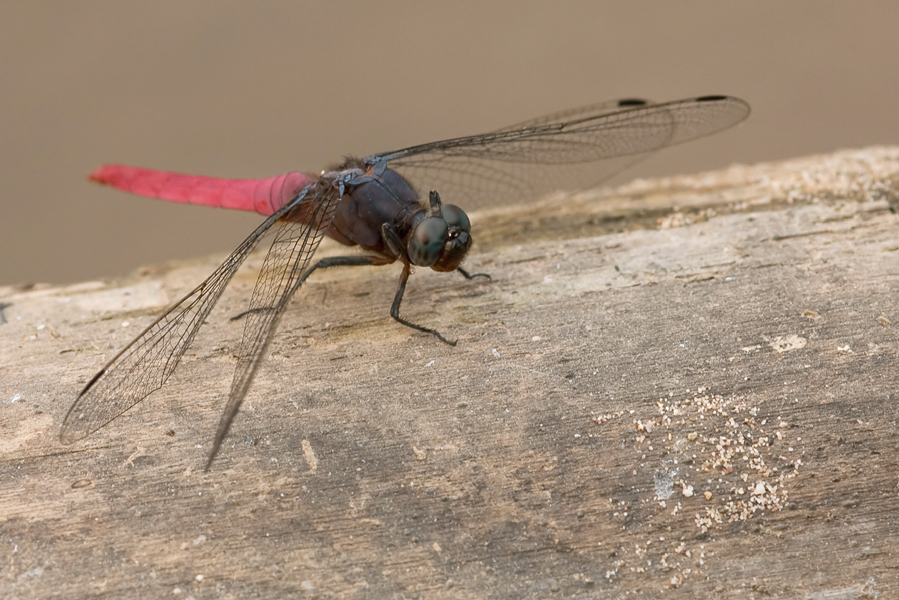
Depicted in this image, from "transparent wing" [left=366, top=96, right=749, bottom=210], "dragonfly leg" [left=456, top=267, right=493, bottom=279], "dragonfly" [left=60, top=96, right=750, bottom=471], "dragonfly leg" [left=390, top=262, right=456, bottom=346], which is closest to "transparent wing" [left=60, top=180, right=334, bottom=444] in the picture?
"dragonfly" [left=60, top=96, right=750, bottom=471]

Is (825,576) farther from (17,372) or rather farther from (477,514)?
(17,372)

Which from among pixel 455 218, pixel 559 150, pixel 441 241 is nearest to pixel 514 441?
pixel 441 241

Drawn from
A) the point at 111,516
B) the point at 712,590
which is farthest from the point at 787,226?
the point at 111,516

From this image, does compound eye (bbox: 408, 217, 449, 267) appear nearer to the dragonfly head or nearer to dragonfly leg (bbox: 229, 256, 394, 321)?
the dragonfly head

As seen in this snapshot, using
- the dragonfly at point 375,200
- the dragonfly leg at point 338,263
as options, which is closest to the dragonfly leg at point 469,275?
the dragonfly at point 375,200

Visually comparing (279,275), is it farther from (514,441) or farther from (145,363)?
(514,441)

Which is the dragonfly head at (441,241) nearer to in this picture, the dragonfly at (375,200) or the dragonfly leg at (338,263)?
the dragonfly at (375,200)
